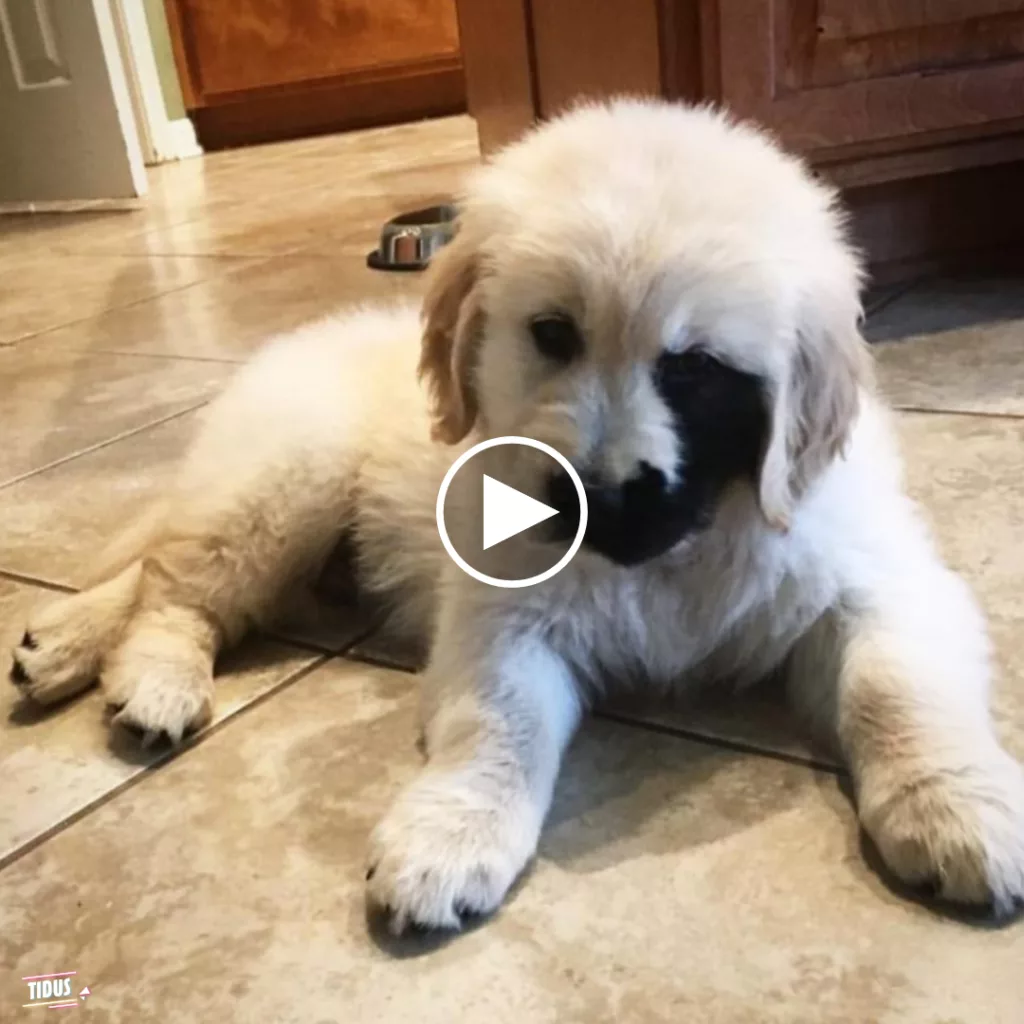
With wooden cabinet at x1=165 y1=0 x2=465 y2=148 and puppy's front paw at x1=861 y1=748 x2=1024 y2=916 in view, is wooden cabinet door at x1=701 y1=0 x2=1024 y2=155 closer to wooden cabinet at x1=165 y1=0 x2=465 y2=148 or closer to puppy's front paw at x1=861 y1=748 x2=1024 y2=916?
puppy's front paw at x1=861 y1=748 x2=1024 y2=916

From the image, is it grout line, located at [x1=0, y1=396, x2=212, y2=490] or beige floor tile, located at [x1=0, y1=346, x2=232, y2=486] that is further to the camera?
beige floor tile, located at [x1=0, y1=346, x2=232, y2=486]

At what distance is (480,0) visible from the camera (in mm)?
3131

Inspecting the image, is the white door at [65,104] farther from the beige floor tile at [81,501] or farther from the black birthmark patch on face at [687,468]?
the black birthmark patch on face at [687,468]

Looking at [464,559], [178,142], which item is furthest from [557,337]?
[178,142]

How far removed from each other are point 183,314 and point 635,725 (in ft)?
7.34

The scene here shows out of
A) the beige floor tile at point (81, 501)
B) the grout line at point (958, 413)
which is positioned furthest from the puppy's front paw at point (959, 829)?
the beige floor tile at point (81, 501)

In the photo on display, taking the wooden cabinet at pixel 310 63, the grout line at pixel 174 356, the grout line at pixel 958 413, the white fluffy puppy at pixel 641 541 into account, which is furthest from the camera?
the wooden cabinet at pixel 310 63

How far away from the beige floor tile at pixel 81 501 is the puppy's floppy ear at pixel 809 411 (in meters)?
0.99

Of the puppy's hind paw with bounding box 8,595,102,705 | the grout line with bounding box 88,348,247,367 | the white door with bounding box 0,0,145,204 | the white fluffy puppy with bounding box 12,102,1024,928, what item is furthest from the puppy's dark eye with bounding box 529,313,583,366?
the white door with bounding box 0,0,145,204

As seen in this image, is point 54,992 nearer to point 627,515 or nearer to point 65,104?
point 627,515

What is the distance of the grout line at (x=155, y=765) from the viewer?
4.03 ft

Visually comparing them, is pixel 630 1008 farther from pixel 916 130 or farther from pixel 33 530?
pixel 916 130

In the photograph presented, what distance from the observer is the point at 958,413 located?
2.04 m

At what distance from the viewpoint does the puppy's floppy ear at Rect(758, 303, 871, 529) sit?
1.18m
